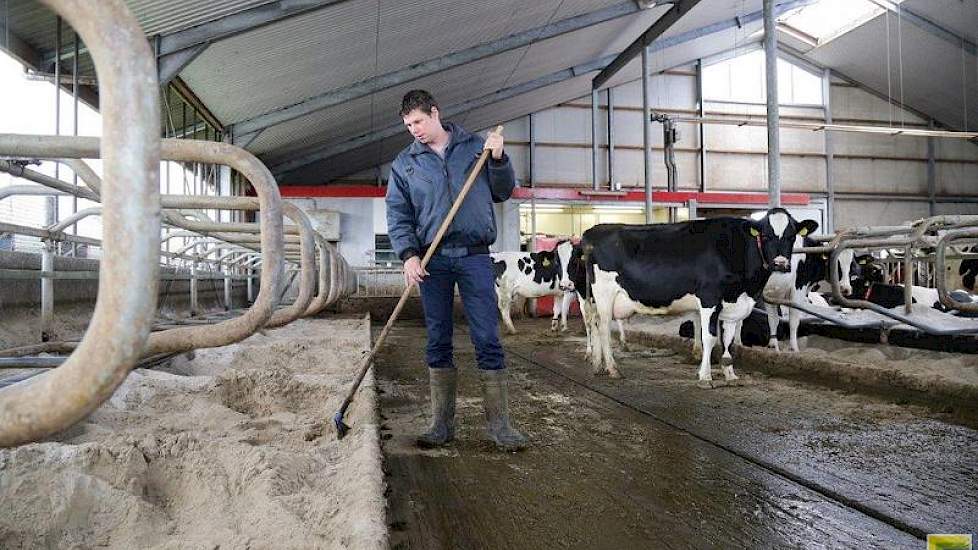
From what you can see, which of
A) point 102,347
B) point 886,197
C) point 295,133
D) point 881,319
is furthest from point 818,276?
point 886,197

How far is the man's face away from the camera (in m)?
3.12

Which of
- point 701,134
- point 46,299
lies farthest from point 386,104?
point 701,134

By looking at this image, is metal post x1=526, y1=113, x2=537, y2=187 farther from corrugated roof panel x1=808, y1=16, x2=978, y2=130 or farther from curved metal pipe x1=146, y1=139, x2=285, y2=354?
curved metal pipe x1=146, y1=139, x2=285, y2=354

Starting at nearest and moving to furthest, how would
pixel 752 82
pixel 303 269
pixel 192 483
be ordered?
pixel 192 483 → pixel 303 269 → pixel 752 82

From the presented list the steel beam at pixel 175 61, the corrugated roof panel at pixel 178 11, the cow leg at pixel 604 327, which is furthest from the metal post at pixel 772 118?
the steel beam at pixel 175 61

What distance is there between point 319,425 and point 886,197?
90.9ft

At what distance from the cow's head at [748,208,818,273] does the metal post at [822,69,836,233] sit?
67.1 ft

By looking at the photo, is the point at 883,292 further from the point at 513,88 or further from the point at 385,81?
the point at 513,88

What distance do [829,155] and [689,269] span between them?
2194 cm

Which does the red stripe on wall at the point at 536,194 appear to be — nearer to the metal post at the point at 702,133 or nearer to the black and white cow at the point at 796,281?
the metal post at the point at 702,133

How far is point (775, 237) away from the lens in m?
5.78

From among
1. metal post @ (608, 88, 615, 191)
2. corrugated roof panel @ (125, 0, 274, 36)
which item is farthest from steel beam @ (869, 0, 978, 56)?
corrugated roof panel @ (125, 0, 274, 36)

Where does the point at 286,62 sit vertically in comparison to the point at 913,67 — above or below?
below

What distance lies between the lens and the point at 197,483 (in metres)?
2.01
